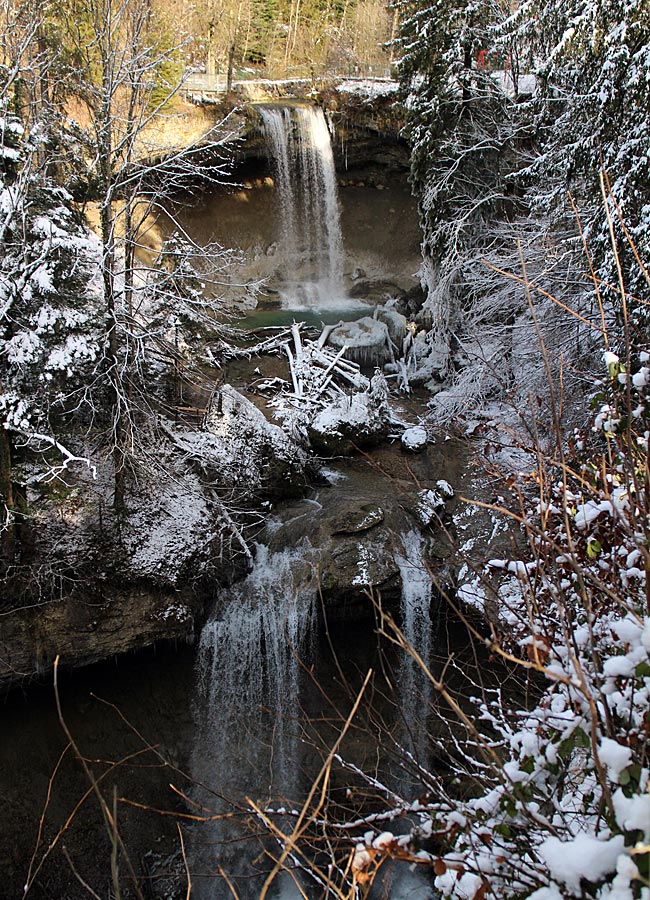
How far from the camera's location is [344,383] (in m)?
13.0

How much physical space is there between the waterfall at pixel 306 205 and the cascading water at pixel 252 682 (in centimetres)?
1213

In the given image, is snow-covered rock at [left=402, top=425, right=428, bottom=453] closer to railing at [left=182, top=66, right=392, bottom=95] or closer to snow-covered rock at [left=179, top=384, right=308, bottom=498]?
snow-covered rock at [left=179, top=384, right=308, bottom=498]

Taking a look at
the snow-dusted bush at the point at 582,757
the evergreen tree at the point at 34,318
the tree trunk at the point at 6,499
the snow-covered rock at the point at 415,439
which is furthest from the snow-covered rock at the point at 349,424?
the snow-dusted bush at the point at 582,757

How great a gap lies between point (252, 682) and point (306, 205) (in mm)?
15666

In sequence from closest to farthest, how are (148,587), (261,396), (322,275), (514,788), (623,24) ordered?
(514,788)
(623,24)
(148,587)
(261,396)
(322,275)

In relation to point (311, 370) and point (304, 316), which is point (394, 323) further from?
point (304, 316)

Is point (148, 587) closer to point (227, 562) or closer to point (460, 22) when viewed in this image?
point (227, 562)

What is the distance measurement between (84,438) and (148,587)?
220 cm

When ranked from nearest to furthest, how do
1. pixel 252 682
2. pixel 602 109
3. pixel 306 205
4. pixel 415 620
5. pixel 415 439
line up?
1. pixel 602 109
2. pixel 252 682
3. pixel 415 620
4. pixel 415 439
5. pixel 306 205

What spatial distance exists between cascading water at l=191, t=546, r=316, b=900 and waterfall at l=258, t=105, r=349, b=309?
477 inches

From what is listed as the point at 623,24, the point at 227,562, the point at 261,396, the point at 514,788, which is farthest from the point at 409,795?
the point at 623,24

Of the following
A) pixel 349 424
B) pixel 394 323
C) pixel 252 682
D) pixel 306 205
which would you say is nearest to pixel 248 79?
pixel 306 205

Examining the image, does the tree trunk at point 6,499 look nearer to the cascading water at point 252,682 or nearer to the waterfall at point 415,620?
the cascading water at point 252,682

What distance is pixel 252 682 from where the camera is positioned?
316 inches
